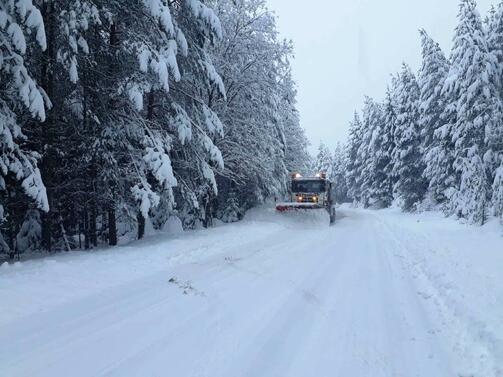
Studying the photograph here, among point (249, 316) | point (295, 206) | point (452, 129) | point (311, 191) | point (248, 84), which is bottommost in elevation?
point (249, 316)

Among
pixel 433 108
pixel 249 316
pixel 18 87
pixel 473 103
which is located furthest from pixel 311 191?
pixel 249 316

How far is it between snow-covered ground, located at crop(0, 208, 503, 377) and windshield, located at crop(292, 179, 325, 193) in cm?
1549

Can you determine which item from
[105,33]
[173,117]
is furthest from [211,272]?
[105,33]

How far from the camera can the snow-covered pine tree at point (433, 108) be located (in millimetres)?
30156

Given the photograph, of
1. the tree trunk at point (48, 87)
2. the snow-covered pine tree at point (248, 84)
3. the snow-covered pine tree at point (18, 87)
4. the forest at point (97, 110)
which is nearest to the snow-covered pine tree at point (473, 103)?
the snow-covered pine tree at point (248, 84)

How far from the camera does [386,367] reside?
4625mm

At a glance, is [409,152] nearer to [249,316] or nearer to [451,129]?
[451,129]

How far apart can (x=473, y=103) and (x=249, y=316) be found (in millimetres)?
20098

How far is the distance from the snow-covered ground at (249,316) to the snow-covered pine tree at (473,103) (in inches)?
397

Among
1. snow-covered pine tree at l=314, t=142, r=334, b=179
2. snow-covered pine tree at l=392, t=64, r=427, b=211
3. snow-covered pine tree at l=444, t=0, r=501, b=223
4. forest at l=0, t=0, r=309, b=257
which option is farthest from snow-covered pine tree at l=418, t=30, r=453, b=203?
snow-covered pine tree at l=314, t=142, r=334, b=179

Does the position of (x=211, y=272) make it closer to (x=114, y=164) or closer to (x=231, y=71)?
(x=114, y=164)

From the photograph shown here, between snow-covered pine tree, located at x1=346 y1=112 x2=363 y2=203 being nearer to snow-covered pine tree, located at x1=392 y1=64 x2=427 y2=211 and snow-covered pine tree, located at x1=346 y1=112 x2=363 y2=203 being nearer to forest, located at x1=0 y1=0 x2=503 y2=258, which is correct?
snow-covered pine tree, located at x1=392 y1=64 x2=427 y2=211

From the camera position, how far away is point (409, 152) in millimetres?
37281

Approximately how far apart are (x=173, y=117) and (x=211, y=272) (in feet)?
20.4
